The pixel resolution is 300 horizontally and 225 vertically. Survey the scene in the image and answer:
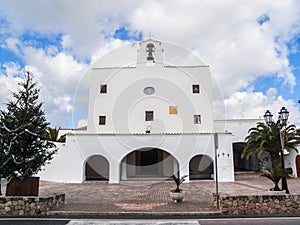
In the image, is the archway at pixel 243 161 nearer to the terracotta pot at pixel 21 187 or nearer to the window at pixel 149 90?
the window at pixel 149 90

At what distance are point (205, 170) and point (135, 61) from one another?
42.2 feet

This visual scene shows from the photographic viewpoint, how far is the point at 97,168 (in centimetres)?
2112

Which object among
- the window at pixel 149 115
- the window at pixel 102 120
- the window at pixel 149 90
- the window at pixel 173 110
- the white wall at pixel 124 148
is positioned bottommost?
the white wall at pixel 124 148

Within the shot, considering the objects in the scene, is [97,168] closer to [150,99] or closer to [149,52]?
[150,99]

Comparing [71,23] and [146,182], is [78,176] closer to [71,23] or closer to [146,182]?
[146,182]

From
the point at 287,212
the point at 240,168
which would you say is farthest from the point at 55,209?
the point at 240,168

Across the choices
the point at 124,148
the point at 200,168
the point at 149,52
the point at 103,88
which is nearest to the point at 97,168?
the point at 124,148

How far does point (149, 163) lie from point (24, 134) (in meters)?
14.0

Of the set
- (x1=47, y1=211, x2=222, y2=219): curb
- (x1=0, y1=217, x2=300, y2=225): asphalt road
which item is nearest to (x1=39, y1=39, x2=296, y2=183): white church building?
(x1=47, y1=211, x2=222, y2=219): curb

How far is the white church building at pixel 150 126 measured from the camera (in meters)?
18.9

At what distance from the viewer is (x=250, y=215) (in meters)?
7.96

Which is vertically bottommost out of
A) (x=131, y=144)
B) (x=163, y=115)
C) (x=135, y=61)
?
(x=131, y=144)

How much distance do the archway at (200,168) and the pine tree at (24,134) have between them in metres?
13.8

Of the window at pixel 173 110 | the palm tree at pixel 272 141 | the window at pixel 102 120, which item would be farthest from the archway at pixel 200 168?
the window at pixel 102 120
